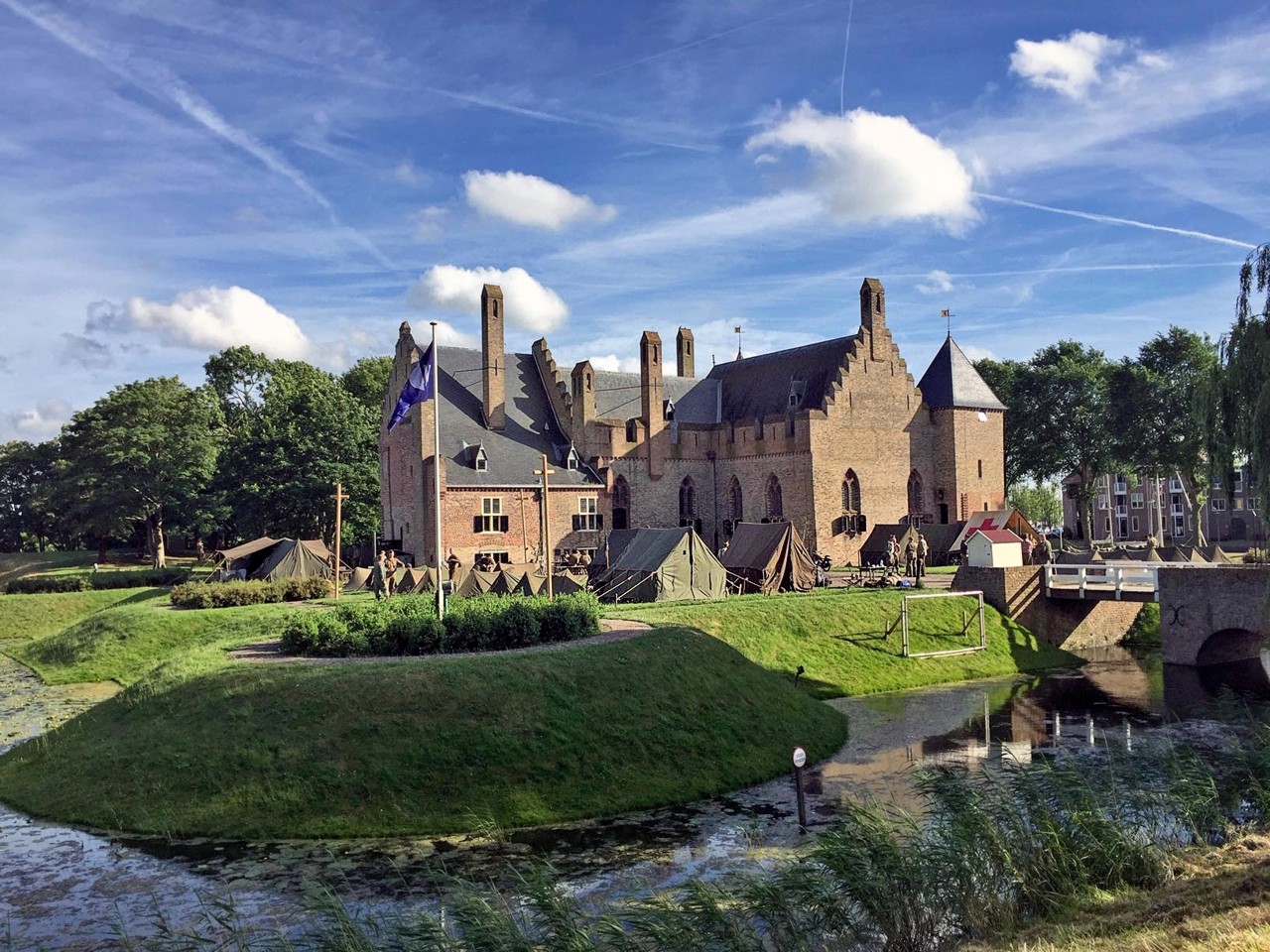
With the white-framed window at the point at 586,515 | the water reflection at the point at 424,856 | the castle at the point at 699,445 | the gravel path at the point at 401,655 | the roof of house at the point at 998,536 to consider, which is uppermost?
the castle at the point at 699,445

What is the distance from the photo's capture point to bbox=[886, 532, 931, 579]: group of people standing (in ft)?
141

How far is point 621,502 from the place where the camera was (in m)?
54.8

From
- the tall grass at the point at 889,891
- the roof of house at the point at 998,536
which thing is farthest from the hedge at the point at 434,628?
the roof of house at the point at 998,536

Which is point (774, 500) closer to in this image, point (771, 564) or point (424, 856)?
point (771, 564)

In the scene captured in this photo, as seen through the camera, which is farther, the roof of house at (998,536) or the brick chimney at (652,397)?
the brick chimney at (652,397)

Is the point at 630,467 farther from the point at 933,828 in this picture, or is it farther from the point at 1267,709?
the point at 933,828

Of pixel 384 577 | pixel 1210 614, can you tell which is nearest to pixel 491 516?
pixel 384 577

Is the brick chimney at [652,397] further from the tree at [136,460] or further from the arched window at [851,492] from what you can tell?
the tree at [136,460]

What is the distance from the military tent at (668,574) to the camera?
1452 inches

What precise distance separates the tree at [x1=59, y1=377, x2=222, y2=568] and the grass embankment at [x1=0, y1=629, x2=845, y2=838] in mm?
49113

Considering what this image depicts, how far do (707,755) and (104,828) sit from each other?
1163cm

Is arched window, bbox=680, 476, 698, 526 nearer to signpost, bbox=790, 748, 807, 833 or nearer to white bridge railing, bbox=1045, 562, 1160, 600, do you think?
white bridge railing, bbox=1045, 562, 1160, 600

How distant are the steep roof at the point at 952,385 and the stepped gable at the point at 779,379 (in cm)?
610

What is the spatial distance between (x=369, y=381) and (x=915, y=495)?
4330 centimetres
